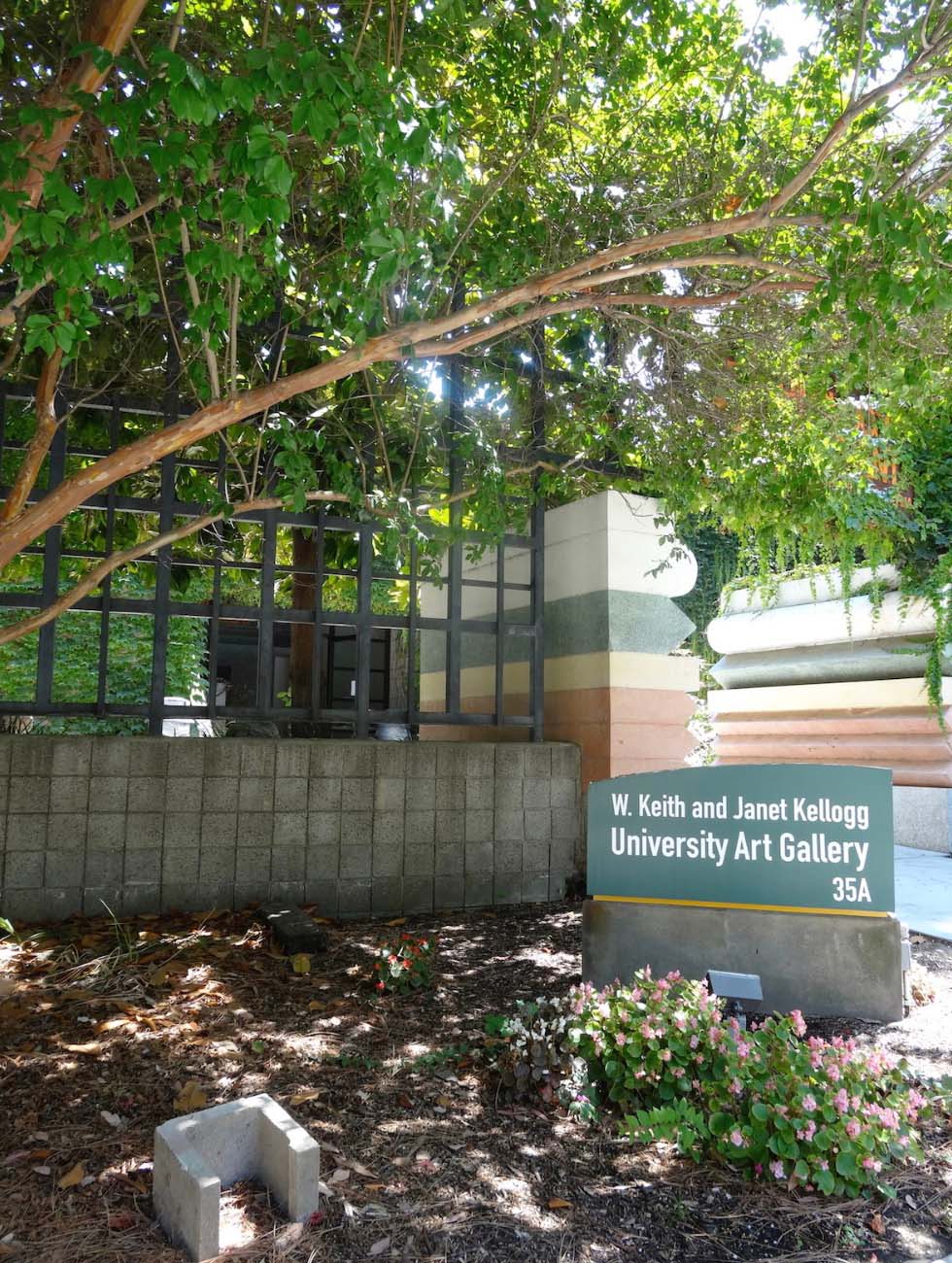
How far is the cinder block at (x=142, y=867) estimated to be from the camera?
20.8ft

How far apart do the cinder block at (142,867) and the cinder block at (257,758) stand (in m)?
0.80

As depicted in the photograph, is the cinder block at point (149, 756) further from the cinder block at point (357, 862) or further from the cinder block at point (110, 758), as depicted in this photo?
the cinder block at point (357, 862)

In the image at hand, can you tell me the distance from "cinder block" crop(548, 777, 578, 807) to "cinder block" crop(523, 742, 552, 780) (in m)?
0.12

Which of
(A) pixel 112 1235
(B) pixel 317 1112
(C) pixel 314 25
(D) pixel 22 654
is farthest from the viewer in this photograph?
(D) pixel 22 654

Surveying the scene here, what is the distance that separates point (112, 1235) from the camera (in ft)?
9.02

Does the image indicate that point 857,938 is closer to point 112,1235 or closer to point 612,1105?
point 612,1105

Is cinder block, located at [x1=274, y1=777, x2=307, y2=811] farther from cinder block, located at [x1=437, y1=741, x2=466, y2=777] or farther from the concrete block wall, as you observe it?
cinder block, located at [x1=437, y1=741, x2=466, y2=777]

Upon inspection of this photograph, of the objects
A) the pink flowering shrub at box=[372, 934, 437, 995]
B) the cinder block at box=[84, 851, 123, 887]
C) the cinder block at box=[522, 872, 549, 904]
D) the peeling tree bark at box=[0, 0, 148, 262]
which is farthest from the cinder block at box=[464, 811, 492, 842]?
the peeling tree bark at box=[0, 0, 148, 262]

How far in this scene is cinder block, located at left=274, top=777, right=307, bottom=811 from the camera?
6773mm

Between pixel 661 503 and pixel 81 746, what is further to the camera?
pixel 661 503

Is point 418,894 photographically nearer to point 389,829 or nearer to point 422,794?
point 389,829

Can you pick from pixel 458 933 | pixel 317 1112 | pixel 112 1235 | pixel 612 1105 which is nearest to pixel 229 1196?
pixel 112 1235

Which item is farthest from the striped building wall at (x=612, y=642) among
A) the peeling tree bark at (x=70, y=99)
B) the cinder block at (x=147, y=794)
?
the peeling tree bark at (x=70, y=99)

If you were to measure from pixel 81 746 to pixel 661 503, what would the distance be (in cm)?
507
